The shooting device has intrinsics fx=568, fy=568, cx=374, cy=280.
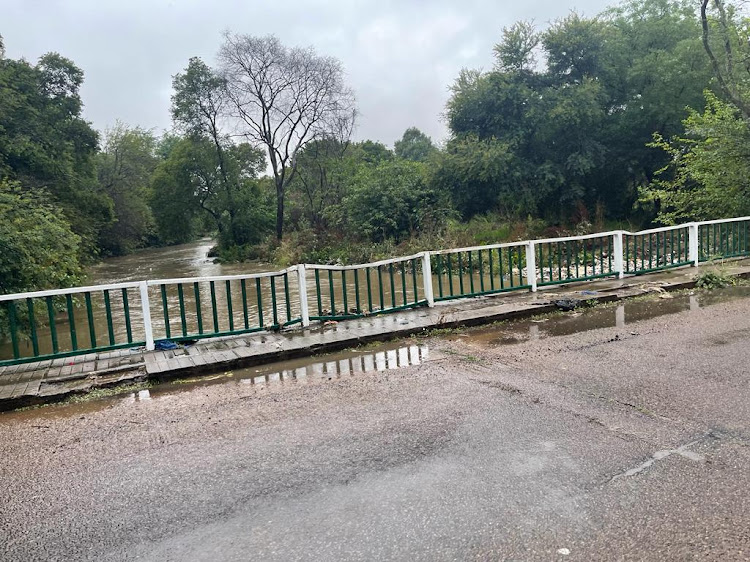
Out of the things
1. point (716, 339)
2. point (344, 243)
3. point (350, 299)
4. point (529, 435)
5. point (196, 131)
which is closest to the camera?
point (529, 435)

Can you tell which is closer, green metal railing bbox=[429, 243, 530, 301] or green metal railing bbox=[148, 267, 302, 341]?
green metal railing bbox=[148, 267, 302, 341]

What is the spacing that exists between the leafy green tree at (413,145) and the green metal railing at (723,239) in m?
66.4

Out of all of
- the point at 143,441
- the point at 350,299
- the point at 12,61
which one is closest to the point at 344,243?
the point at 350,299

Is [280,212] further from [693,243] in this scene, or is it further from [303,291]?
[303,291]

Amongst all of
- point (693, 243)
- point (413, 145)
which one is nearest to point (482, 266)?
point (693, 243)

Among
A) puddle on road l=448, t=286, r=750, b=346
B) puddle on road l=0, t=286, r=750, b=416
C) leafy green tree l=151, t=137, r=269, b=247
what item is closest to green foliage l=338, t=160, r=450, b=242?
leafy green tree l=151, t=137, r=269, b=247

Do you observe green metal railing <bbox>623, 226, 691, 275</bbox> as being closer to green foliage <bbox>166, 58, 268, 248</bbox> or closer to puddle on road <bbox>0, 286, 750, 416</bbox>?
puddle on road <bbox>0, 286, 750, 416</bbox>

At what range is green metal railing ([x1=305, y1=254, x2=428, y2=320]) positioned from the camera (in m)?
8.55

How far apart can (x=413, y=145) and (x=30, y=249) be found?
252 feet

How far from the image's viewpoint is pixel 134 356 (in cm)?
693

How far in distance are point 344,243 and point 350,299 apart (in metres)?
14.1

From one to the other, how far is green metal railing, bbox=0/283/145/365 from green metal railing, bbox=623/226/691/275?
943 centimetres

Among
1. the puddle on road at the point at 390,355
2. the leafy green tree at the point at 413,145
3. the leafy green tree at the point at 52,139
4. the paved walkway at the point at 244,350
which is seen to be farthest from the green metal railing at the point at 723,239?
the leafy green tree at the point at 413,145

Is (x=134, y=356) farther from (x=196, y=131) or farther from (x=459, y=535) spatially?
(x=196, y=131)
